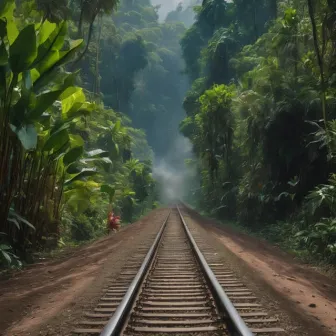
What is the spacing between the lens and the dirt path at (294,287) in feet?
15.7

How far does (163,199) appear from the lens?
9431 centimetres

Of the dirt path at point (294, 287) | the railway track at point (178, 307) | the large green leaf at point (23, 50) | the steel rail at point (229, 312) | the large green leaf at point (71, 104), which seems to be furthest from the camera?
the large green leaf at point (71, 104)

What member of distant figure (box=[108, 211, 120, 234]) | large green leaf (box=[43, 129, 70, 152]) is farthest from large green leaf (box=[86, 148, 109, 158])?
distant figure (box=[108, 211, 120, 234])

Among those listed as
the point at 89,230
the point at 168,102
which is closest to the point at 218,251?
the point at 89,230

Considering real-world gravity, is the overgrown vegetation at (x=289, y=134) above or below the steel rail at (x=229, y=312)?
above

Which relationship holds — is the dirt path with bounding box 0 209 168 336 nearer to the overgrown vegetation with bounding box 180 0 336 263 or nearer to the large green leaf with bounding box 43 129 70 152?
the large green leaf with bounding box 43 129 70 152

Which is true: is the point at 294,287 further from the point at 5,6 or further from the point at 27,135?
the point at 5,6

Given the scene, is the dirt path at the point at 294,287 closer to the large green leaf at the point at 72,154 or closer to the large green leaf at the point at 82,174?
the large green leaf at the point at 82,174

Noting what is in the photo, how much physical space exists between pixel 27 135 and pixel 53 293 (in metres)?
2.85

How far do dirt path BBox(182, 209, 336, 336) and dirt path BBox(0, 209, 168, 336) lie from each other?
8.19 ft

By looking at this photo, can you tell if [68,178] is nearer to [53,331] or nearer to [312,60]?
[53,331]

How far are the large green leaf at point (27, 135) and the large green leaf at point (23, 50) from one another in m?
1.05

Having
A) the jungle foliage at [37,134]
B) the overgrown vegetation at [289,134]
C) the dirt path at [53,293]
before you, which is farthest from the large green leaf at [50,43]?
the overgrown vegetation at [289,134]

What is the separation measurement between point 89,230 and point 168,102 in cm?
9964
